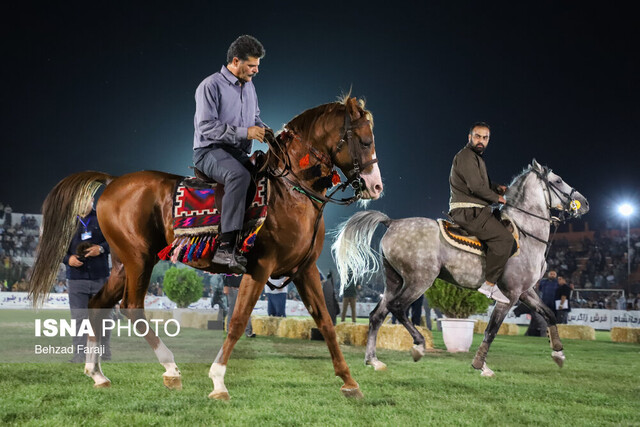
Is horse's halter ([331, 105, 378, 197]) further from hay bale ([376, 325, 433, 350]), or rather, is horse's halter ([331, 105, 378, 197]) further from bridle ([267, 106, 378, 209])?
hay bale ([376, 325, 433, 350])

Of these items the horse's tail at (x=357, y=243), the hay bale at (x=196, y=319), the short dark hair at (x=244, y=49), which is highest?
the short dark hair at (x=244, y=49)

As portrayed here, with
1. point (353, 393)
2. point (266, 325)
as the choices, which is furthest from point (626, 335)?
point (353, 393)

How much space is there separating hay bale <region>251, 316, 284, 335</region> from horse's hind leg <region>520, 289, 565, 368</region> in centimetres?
658

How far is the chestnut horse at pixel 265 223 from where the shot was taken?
159 inches

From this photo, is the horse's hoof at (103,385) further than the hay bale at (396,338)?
No

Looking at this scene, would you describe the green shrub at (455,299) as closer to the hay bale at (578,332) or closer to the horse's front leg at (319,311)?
the horse's front leg at (319,311)

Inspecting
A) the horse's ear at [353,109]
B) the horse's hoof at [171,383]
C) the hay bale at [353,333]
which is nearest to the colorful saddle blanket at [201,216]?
the horse's ear at [353,109]

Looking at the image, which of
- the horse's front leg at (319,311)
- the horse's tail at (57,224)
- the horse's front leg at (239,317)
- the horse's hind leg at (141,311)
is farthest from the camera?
the horse's tail at (57,224)

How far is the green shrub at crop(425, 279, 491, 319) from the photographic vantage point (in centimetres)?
927

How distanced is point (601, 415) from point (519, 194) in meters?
3.86

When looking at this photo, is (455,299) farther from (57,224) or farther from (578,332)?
(578,332)

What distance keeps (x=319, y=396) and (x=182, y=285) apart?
43.9 ft

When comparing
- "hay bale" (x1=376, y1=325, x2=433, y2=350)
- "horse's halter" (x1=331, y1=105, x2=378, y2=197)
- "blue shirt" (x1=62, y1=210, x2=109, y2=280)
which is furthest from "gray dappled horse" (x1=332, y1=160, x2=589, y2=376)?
A: "blue shirt" (x1=62, y1=210, x2=109, y2=280)

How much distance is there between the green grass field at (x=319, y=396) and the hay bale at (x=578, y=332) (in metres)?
7.76
